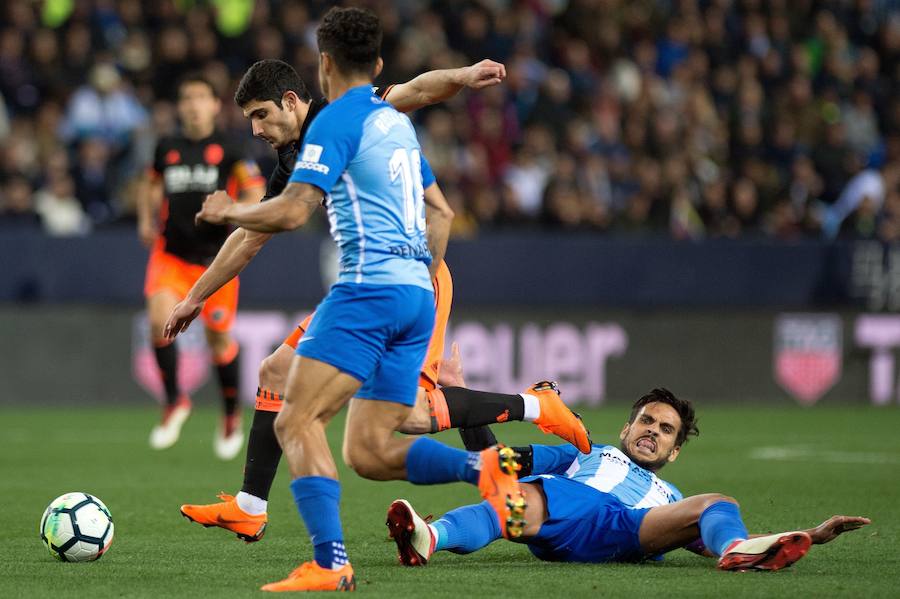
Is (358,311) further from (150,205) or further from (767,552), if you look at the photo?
(150,205)

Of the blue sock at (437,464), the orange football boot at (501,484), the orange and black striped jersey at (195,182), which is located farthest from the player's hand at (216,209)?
the orange and black striped jersey at (195,182)

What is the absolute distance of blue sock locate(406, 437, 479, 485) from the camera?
5148 millimetres

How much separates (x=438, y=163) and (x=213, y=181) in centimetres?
577

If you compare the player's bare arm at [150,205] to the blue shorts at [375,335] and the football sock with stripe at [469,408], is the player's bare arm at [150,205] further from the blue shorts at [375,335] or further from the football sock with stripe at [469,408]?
the blue shorts at [375,335]

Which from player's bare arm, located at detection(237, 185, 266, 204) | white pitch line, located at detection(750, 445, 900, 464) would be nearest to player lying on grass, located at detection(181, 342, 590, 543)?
player's bare arm, located at detection(237, 185, 266, 204)

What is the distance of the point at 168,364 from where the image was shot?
35.0 ft

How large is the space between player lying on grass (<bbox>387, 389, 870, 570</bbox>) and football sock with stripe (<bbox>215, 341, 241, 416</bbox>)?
466cm

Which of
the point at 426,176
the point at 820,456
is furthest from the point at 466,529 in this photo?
the point at 820,456

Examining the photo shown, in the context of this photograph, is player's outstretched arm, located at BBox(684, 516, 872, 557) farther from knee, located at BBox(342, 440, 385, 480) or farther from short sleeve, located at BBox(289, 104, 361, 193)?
short sleeve, located at BBox(289, 104, 361, 193)

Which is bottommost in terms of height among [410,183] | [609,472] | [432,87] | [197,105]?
[609,472]

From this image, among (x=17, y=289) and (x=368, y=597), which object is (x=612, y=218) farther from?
(x=368, y=597)

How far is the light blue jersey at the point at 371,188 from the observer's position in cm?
513

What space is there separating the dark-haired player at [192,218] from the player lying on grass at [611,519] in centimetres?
449

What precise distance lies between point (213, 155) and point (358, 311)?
5.33 m
